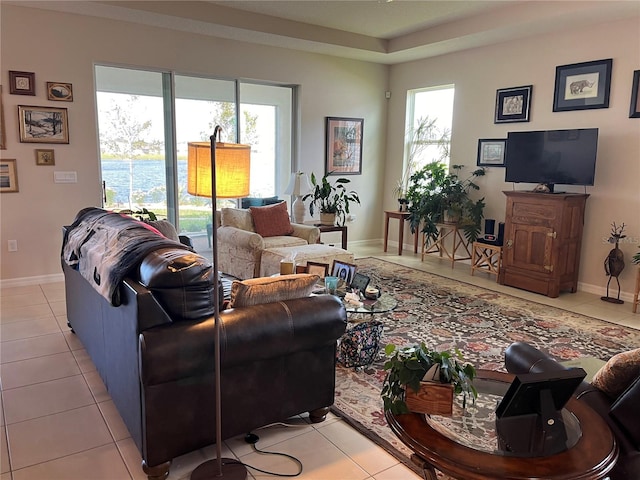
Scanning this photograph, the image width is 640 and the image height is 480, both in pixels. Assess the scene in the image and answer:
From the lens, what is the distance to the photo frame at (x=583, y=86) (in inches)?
182

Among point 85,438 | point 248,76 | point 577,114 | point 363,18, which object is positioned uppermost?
point 363,18

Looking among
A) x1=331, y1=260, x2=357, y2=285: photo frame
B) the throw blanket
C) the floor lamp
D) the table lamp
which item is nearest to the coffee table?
the floor lamp

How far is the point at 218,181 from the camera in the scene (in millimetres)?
1951

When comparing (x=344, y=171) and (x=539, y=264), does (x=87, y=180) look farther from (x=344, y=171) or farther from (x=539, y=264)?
(x=539, y=264)

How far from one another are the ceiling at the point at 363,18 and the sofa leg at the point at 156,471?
4.15 meters

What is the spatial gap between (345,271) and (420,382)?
1920mm

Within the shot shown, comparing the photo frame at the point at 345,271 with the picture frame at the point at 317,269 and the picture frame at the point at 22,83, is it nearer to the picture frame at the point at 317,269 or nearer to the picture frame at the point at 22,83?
the picture frame at the point at 317,269

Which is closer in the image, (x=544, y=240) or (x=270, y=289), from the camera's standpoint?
(x=270, y=289)

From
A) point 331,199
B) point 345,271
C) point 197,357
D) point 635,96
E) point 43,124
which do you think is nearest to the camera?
point 197,357

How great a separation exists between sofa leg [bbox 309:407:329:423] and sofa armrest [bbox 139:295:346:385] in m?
0.37

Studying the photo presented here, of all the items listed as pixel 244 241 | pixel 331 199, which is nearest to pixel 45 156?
pixel 244 241

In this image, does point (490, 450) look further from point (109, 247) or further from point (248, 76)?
point (248, 76)

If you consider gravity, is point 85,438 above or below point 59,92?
below

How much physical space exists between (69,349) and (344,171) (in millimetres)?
4601
